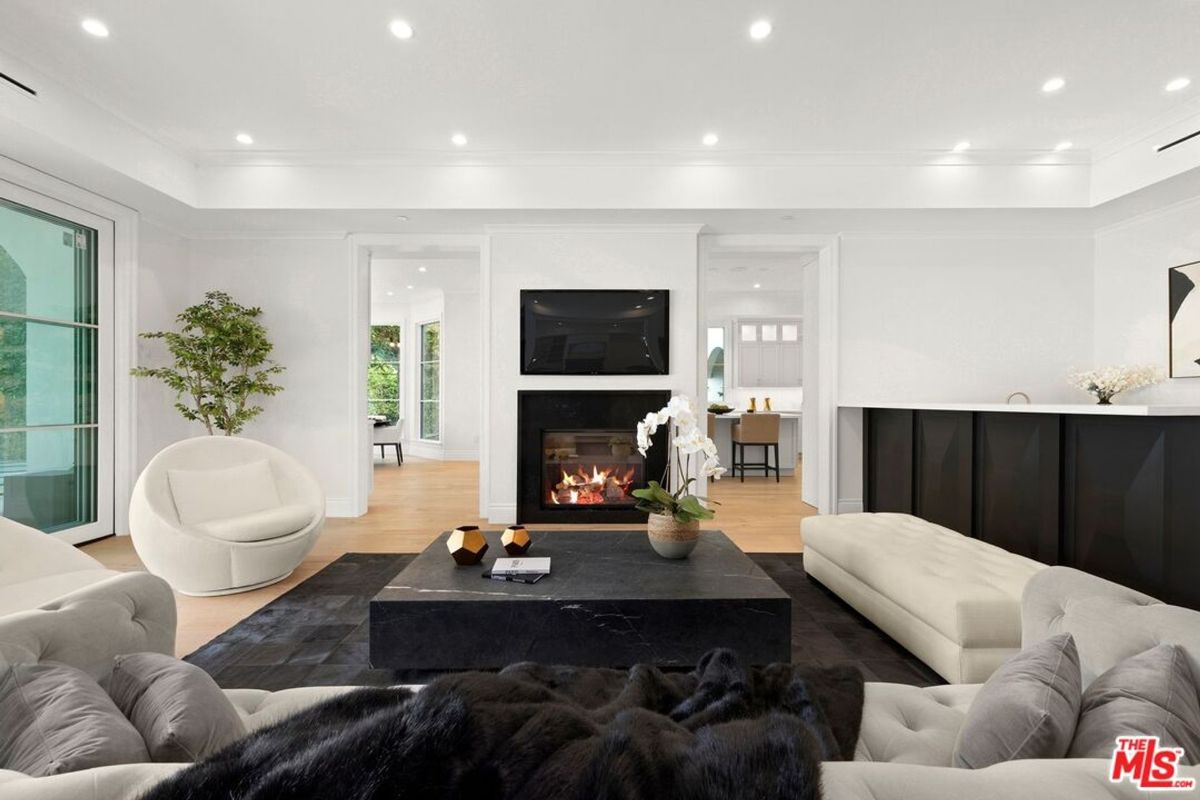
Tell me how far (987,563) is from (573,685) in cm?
193

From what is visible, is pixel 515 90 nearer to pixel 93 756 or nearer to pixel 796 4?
pixel 796 4

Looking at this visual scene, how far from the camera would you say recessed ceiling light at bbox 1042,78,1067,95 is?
3.14 m

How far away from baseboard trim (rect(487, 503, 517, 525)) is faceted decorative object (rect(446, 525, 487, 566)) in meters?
2.25

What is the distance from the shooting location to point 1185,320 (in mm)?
3998

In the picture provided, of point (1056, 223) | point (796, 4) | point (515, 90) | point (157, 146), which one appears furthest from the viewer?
point (1056, 223)

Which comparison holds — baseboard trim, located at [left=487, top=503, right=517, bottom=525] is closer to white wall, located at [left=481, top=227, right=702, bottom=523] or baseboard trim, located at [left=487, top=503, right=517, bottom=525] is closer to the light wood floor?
white wall, located at [left=481, top=227, right=702, bottom=523]

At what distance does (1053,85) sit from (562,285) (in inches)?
132

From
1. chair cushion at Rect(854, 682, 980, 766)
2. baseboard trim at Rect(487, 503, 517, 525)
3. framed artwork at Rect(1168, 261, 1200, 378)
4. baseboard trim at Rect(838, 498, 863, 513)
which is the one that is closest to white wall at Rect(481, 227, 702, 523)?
baseboard trim at Rect(487, 503, 517, 525)

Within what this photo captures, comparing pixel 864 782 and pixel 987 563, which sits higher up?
pixel 864 782

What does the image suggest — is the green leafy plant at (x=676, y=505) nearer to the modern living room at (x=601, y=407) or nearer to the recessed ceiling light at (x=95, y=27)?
the modern living room at (x=601, y=407)

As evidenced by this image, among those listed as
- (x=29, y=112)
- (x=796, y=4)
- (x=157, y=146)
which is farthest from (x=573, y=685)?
(x=157, y=146)

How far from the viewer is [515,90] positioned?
3.28m

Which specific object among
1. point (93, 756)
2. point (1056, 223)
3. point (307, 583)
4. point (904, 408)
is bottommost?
point (307, 583)

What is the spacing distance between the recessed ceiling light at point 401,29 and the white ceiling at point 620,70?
48 mm
